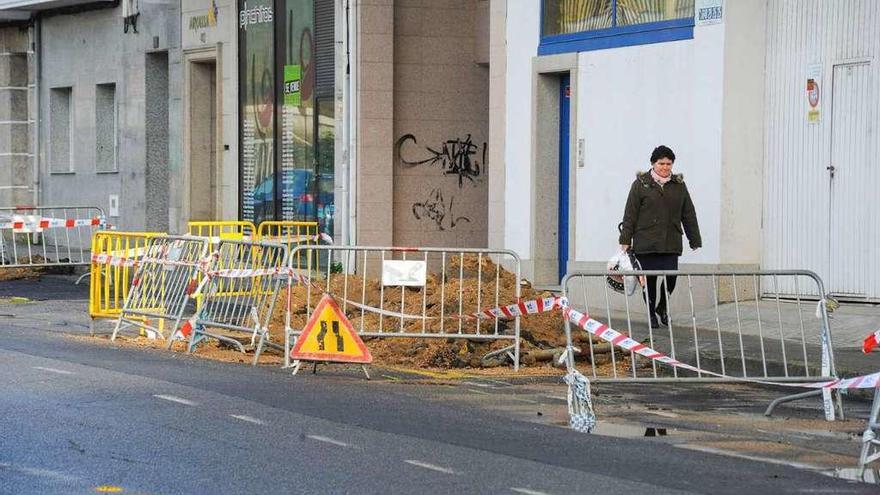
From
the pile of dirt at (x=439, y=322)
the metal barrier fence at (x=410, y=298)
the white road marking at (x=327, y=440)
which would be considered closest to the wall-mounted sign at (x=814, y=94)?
the pile of dirt at (x=439, y=322)

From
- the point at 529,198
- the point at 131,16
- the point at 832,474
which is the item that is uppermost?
the point at 131,16

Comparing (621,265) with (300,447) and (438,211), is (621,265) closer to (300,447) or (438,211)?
(300,447)

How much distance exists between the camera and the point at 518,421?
1109 centimetres

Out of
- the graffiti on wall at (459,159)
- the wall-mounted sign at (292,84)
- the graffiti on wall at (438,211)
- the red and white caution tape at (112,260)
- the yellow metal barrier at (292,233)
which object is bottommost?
the red and white caution tape at (112,260)

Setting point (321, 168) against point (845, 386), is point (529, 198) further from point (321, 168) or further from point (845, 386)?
point (845, 386)

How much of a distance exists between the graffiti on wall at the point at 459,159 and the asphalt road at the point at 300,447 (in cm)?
1257

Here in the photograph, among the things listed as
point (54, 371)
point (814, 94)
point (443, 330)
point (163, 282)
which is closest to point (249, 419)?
point (54, 371)

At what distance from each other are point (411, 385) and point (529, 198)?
26.2ft

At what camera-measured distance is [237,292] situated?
15836 mm

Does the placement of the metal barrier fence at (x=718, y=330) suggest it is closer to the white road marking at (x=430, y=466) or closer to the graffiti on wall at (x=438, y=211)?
the white road marking at (x=430, y=466)

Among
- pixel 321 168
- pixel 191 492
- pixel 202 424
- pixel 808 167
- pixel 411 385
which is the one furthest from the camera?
pixel 321 168

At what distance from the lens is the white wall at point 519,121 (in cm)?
2089

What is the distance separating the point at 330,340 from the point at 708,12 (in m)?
6.65

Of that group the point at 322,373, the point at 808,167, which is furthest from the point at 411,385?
the point at 808,167
